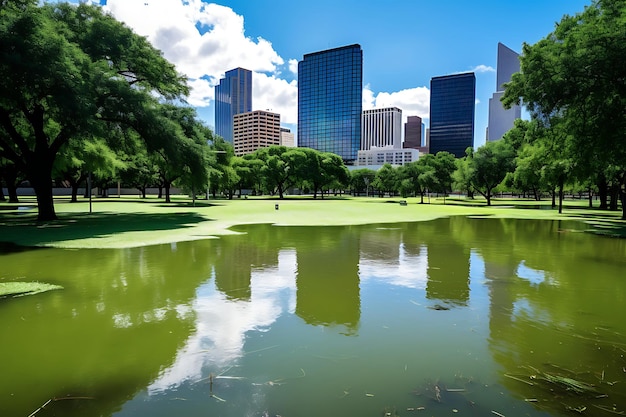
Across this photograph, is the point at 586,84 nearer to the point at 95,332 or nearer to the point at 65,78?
the point at 95,332

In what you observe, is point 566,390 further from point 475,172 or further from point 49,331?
point 475,172

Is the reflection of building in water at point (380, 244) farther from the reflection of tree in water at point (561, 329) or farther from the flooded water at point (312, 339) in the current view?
the reflection of tree in water at point (561, 329)

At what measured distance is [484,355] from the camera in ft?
17.3

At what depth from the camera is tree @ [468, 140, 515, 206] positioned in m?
57.5

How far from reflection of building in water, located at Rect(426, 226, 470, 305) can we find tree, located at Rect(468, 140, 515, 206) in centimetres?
4715

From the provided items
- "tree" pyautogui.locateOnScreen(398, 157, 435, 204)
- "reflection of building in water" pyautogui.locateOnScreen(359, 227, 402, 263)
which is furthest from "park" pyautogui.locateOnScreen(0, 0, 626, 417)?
"tree" pyautogui.locateOnScreen(398, 157, 435, 204)

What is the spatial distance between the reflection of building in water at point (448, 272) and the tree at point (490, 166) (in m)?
47.1

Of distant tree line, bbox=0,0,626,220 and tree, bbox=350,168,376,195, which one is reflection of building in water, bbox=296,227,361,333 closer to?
distant tree line, bbox=0,0,626,220

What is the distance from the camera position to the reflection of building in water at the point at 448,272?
8.25m

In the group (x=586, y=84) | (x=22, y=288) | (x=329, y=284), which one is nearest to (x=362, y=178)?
(x=586, y=84)

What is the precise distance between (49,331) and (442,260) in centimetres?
1055

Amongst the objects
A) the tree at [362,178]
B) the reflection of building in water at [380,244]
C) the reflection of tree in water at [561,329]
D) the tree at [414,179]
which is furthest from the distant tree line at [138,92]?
the tree at [362,178]

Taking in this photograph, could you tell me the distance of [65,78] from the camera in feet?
58.0

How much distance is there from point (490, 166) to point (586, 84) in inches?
1618
